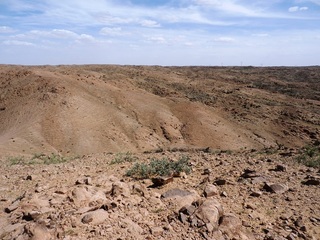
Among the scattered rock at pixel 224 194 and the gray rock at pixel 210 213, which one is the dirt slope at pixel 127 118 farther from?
the gray rock at pixel 210 213

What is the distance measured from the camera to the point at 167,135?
22125mm

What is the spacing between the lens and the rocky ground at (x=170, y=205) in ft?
15.1

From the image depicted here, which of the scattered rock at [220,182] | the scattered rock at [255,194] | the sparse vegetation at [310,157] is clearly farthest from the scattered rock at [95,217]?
the sparse vegetation at [310,157]

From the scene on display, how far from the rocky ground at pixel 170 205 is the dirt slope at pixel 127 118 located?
29.9 feet

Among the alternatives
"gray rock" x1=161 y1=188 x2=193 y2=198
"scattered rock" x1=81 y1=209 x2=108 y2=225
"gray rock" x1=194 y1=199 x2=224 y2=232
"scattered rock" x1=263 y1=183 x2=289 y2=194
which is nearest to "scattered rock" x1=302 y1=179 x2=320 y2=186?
"scattered rock" x1=263 y1=183 x2=289 y2=194

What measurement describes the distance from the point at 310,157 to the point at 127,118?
1503cm

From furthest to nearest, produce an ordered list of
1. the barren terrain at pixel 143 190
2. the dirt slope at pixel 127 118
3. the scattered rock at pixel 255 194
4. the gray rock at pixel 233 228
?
the dirt slope at pixel 127 118 < the scattered rock at pixel 255 194 < the gray rock at pixel 233 228 < the barren terrain at pixel 143 190

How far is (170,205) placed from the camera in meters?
5.36

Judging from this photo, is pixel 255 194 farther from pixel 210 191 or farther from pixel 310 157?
pixel 310 157

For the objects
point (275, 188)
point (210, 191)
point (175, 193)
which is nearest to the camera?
point (175, 193)

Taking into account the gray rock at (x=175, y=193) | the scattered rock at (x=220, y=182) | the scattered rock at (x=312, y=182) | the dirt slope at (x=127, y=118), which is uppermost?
the gray rock at (x=175, y=193)

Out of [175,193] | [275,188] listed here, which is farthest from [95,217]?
[275,188]

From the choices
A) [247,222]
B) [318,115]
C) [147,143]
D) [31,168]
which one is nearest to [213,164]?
[247,222]

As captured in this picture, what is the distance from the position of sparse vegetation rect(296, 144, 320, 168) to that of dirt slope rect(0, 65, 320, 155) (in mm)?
10210
